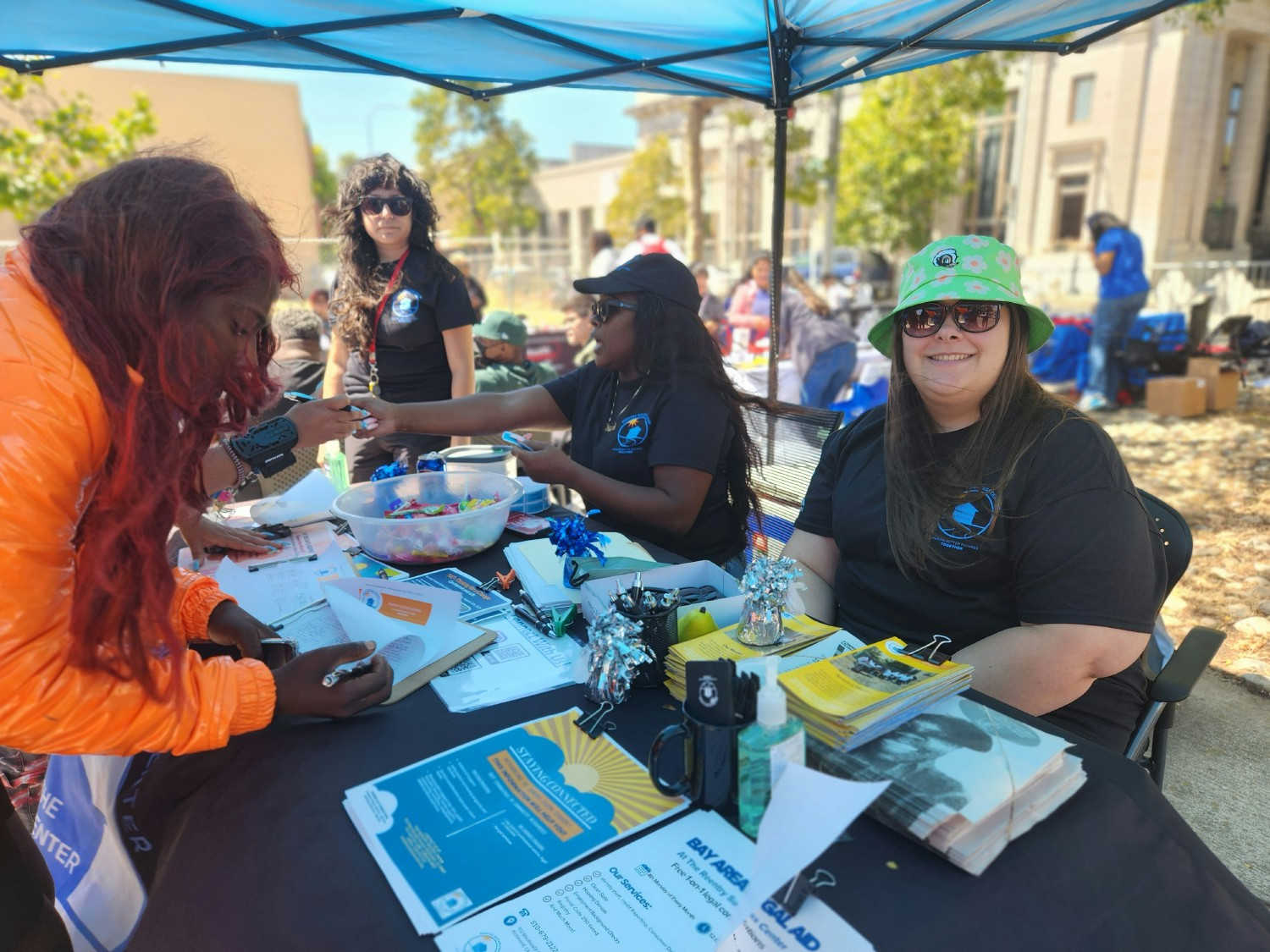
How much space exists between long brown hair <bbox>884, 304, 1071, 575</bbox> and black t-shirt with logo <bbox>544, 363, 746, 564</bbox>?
654 millimetres

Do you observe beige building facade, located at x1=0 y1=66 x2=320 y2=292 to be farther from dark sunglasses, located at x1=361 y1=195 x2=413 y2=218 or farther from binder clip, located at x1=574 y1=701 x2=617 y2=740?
binder clip, located at x1=574 y1=701 x2=617 y2=740

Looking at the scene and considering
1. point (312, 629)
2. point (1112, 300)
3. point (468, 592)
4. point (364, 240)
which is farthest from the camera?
point (1112, 300)

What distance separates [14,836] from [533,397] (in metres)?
1.84

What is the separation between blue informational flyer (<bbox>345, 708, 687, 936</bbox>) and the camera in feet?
3.12

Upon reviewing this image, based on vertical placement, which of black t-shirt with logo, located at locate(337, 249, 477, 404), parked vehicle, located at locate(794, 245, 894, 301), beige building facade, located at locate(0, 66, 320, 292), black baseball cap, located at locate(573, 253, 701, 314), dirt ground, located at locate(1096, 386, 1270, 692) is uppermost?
beige building facade, located at locate(0, 66, 320, 292)

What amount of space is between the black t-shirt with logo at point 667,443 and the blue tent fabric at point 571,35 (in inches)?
55.9

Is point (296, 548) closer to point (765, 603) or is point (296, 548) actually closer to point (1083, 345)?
point (765, 603)

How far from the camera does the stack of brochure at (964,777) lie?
0.93 m

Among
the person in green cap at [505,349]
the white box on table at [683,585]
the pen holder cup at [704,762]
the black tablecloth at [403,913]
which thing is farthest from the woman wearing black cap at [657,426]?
the person in green cap at [505,349]

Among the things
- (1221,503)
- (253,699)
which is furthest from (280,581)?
(1221,503)

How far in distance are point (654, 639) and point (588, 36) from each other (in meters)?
2.71

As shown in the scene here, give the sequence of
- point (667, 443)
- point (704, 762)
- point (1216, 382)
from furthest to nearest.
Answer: point (1216, 382) < point (667, 443) < point (704, 762)

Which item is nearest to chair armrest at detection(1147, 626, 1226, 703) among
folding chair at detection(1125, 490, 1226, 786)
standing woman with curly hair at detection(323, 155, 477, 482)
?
folding chair at detection(1125, 490, 1226, 786)

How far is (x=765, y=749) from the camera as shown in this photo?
3.17 feet
